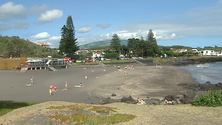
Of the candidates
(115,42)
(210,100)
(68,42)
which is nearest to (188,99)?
(210,100)

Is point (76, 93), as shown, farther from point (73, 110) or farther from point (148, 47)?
point (148, 47)

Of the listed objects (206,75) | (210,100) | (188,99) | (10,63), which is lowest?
(206,75)

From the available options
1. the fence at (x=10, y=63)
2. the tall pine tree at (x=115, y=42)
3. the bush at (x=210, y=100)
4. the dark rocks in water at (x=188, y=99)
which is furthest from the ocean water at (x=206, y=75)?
the tall pine tree at (x=115, y=42)

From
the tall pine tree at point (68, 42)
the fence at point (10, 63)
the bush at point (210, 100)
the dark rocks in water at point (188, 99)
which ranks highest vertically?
the tall pine tree at point (68, 42)

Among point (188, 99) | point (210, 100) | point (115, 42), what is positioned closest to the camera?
point (210, 100)

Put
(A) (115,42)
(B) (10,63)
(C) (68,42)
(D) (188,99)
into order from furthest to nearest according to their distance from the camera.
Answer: (A) (115,42) → (C) (68,42) → (B) (10,63) → (D) (188,99)

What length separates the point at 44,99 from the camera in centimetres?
1577

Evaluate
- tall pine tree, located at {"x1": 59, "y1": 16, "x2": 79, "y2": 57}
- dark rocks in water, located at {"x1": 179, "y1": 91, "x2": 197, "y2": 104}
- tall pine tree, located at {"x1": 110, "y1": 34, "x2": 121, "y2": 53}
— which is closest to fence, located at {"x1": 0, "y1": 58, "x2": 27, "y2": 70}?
tall pine tree, located at {"x1": 59, "y1": 16, "x2": 79, "y2": 57}

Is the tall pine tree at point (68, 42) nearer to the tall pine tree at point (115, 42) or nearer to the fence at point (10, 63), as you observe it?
the fence at point (10, 63)

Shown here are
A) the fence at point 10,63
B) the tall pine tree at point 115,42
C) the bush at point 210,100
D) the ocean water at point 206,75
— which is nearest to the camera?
the bush at point 210,100

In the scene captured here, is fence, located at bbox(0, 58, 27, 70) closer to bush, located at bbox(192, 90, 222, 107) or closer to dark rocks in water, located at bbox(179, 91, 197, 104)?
dark rocks in water, located at bbox(179, 91, 197, 104)

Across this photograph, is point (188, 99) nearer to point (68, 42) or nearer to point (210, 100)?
point (210, 100)

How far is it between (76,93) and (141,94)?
605 cm

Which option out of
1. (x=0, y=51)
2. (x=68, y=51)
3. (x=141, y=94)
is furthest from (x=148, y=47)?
(x=141, y=94)
